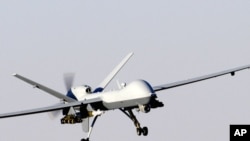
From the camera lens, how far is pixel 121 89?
96.4 m

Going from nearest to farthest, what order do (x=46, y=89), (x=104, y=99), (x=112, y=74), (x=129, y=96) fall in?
(x=129, y=96) < (x=104, y=99) < (x=46, y=89) < (x=112, y=74)

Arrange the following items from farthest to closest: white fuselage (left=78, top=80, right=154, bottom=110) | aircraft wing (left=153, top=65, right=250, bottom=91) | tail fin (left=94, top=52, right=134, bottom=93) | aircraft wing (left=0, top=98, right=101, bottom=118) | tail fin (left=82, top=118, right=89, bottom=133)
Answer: tail fin (left=94, top=52, right=134, bottom=93) < aircraft wing (left=153, top=65, right=250, bottom=91) < tail fin (left=82, top=118, right=89, bottom=133) < aircraft wing (left=0, top=98, right=101, bottom=118) < white fuselage (left=78, top=80, right=154, bottom=110)

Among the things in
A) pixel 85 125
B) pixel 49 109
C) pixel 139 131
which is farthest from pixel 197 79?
pixel 49 109

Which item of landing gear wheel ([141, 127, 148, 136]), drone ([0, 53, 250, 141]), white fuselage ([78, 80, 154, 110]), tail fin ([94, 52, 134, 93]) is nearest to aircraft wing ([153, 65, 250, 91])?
drone ([0, 53, 250, 141])

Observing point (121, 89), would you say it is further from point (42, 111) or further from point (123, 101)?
point (42, 111)

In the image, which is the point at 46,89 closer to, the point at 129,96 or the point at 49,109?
the point at 49,109

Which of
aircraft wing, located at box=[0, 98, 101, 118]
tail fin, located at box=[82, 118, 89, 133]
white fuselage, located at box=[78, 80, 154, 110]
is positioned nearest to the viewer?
white fuselage, located at box=[78, 80, 154, 110]

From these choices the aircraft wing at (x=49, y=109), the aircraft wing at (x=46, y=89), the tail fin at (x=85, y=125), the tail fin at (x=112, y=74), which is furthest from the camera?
the tail fin at (x=112, y=74)

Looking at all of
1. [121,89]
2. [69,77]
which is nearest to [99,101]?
[121,89]

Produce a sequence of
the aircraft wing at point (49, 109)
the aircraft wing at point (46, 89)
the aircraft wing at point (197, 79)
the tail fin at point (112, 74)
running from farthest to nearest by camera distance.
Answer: the tail fin at point (112, 74) < the aircraft wing at point (197, 79) < the aircraft wing at point (46, 89) < the aircraft wing at point (49, 109)

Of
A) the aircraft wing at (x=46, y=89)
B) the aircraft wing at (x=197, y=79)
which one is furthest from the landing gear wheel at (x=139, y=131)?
the aircraft wing at (x=46, y=89)

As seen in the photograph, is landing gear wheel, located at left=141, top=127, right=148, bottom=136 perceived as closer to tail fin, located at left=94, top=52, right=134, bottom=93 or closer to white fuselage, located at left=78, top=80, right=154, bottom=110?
white fuselage, located at left=78, top=80, right=154, bottom=110

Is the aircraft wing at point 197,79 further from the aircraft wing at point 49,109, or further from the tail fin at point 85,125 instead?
the tail fin at point 85,125

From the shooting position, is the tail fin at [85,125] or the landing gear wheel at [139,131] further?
the tail fin at [85,125]
